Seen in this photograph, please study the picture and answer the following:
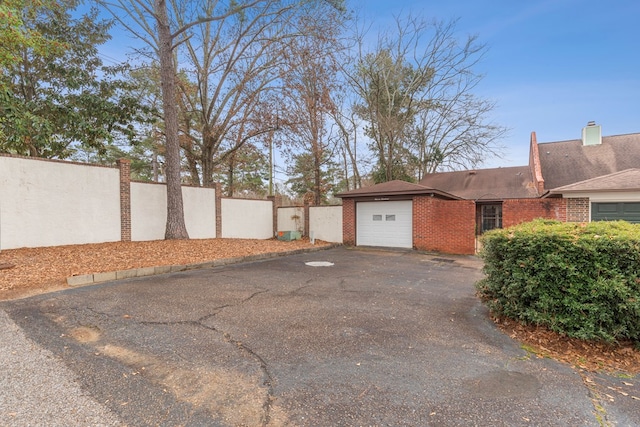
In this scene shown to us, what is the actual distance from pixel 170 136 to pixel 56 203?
3988 mm

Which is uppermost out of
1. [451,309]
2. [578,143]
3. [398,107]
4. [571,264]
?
[398,107]

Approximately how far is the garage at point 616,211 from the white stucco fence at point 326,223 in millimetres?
8916

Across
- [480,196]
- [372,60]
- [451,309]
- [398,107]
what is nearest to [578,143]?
[480,196]

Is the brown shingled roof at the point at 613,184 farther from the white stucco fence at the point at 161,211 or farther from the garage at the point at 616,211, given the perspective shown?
the white stucco fence at the point at 161,211

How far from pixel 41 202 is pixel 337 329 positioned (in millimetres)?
9795

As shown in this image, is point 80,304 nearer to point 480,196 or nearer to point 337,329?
point 337,329

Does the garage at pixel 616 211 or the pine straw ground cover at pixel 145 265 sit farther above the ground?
the garage at pixel 616 211

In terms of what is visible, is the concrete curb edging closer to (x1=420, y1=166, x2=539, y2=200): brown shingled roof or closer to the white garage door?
the white garage door

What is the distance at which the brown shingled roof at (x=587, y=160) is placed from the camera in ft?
51.5

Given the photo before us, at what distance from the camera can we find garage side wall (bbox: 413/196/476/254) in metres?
10.5

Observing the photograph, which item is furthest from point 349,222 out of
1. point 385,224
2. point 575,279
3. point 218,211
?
point 575,279

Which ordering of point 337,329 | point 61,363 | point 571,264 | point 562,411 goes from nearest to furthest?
point 562,411 < point 61,363 < point 571,264 < point 337,329

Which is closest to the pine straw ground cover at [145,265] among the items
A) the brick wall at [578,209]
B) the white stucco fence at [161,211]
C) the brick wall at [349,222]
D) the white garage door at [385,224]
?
the white stucco fence at [161,211]

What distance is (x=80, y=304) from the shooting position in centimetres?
429
